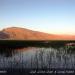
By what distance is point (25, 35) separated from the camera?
2.71 metres

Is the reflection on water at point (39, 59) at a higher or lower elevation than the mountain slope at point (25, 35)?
lower

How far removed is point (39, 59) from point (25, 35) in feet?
0.78

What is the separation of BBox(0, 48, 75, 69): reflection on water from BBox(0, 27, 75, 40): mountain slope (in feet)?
0.33

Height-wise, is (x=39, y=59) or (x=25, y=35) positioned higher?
(x=25, y=35)

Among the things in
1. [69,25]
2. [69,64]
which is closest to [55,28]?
[69,25]

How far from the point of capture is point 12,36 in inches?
107

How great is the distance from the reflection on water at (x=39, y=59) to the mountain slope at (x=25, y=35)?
0.33 feet

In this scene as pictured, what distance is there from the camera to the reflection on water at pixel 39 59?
2.65 meters

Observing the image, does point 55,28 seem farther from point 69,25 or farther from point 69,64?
point 69,64

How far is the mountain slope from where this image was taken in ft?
8.81

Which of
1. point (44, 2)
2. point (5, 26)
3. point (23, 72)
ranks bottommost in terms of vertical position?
point (23, 72)

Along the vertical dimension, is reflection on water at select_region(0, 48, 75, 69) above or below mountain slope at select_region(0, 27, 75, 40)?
below

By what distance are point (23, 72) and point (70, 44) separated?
459 millimetres

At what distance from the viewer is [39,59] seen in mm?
2678
